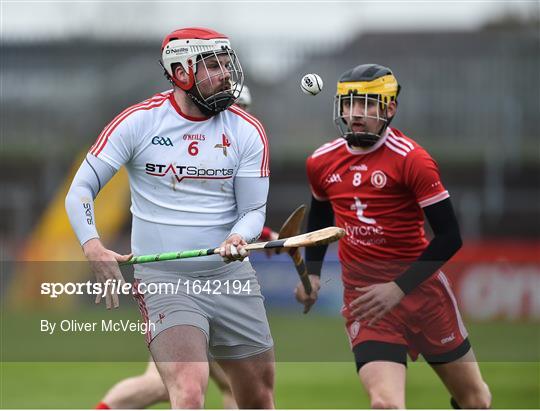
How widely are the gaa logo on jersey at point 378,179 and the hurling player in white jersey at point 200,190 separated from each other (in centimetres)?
70

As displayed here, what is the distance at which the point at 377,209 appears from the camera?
5.67 metres

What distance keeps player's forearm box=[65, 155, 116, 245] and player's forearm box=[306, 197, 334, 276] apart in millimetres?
1385

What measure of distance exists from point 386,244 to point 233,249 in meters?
1.18

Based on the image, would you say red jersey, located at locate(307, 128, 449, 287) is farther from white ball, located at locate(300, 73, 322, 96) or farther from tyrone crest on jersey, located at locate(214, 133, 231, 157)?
tyrone crest on jersey, located at locate(214, 133, 231, 157)

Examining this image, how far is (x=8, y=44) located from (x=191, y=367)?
528 inches

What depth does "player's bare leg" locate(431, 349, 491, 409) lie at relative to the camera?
18.6 ft

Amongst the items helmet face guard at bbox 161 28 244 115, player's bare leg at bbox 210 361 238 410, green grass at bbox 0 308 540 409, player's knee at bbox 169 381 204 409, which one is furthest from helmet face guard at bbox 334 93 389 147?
green grass at bbox 0 308 540 409

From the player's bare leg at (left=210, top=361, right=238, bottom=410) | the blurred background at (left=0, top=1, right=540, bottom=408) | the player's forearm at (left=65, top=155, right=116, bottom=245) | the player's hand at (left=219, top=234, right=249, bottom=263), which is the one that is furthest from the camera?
the blurred background at (left=0, top=1, right=540, bottom=408)

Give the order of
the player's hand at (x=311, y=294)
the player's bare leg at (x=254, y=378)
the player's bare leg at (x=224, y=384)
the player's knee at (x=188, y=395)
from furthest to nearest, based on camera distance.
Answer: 1. the player's bare leg at (x=224, y=384)
2. the player's hand at (x=311, y=294)
3. the player's bare leg at (x=254, y=378)
4. the player's knee at (x=188, y=395)

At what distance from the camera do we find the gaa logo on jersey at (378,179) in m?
5.61

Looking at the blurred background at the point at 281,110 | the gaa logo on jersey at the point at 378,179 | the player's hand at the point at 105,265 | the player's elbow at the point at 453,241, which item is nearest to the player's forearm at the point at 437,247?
the player's elbow at the point at 453,241

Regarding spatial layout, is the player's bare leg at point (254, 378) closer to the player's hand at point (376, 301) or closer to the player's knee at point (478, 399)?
the player's hand at point (376, 301)

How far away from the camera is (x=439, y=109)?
17250mm

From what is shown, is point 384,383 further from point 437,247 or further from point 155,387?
point 155,387
